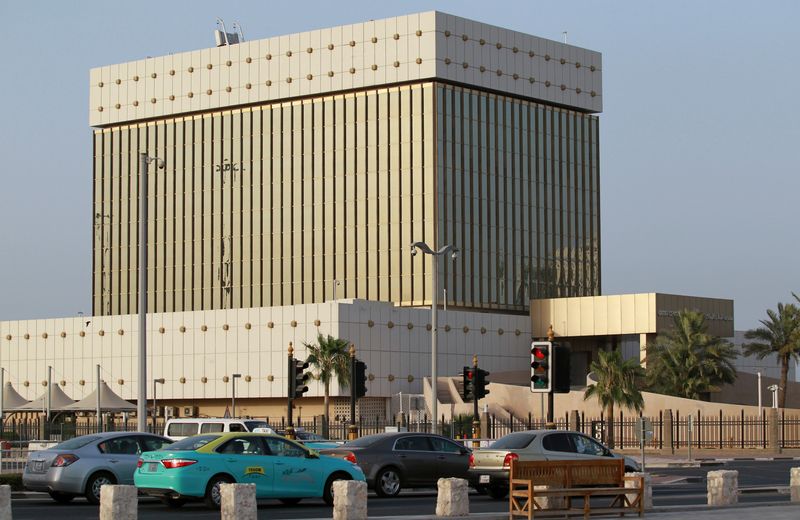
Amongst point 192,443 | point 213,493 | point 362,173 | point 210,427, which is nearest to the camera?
→ point 213,493

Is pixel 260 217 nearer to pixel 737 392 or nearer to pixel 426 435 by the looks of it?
pixel 737 392

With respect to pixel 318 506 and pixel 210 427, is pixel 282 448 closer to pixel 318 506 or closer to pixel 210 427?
pixel 318 506

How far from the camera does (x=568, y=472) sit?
27.6 metres

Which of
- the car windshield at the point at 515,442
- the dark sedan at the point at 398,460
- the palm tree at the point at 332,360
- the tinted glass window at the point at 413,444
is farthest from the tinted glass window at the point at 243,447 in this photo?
the palm tree at the point at 332,360

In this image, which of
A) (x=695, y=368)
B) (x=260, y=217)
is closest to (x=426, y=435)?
(x=695, y=368)

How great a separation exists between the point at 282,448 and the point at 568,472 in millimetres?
6669

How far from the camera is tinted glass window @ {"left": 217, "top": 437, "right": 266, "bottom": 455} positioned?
3048 cm

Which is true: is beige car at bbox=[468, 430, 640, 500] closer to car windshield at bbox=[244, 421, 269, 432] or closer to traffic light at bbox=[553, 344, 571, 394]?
traffic light at bbox=[553, 344, 571, 394]

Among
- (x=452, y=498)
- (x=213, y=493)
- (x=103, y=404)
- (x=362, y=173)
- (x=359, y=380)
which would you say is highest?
(x=362, y=173)

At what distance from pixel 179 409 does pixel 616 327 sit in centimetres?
3200

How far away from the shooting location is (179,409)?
107 meters

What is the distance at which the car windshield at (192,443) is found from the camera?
3042cm

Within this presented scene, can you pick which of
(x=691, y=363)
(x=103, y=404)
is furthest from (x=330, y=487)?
(x=691, y=363)

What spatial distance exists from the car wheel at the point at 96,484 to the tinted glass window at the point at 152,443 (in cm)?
127
